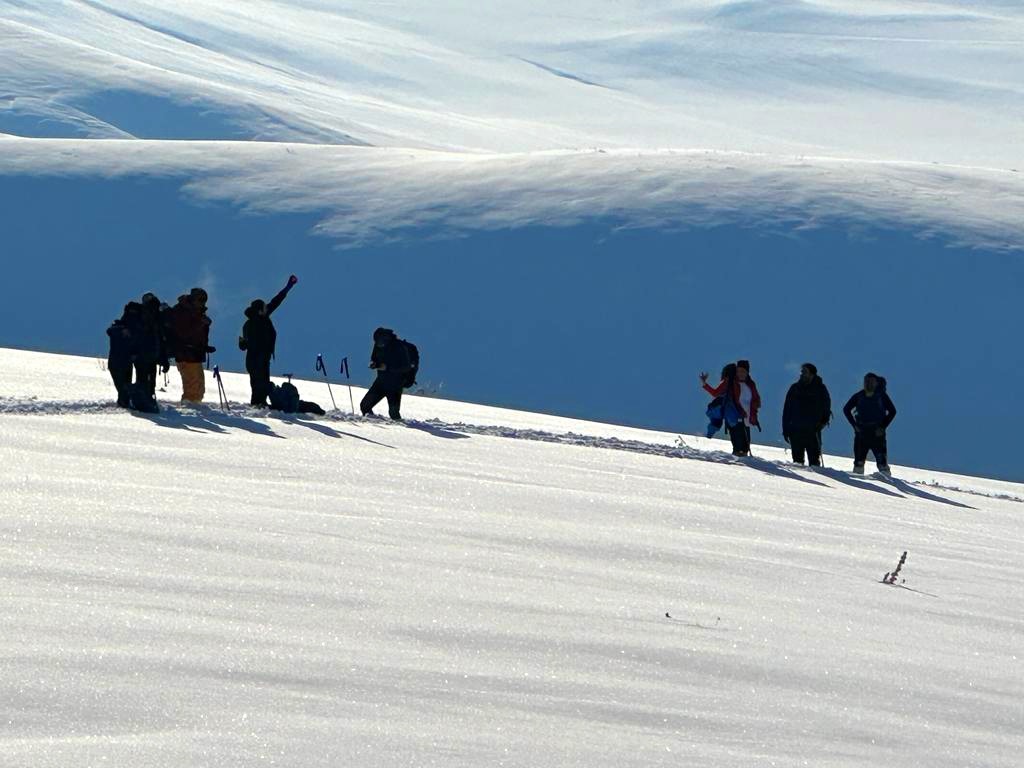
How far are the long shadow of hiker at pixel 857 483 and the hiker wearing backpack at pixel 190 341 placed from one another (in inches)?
183

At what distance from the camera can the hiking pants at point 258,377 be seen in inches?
508

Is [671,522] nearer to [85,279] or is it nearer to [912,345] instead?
[912,345]

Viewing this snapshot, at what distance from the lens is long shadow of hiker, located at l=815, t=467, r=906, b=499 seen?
12.6 m

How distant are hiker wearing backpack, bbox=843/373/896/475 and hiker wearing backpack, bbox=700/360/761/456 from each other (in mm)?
773

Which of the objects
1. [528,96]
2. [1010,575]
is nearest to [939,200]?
[1010,575]

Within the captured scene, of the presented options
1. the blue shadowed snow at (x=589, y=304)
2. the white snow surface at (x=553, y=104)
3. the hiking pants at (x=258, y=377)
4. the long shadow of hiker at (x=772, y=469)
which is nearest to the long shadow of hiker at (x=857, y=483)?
the long shadow of hiker at (x=772, y=469)

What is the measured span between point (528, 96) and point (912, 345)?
7703 centimetres

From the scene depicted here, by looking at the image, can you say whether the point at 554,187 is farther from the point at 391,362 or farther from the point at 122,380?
the point at 122,380

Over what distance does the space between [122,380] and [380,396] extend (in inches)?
116

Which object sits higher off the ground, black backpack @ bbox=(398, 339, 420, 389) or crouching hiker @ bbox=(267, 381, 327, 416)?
black backpack @ bbox=(398, 339, 420, 389)

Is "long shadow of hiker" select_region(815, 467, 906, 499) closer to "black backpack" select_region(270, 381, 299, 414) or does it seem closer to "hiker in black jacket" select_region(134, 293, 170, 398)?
"black backpack" select_region(270, 381, 299, 414)

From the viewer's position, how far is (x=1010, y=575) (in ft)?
26.8

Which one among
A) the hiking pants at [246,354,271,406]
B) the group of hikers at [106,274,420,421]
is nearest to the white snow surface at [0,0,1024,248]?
the group of hikers at [106,274,420,421]

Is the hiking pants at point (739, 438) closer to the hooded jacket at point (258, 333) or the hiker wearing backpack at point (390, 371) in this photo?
the hiker wearing backpack at point (390, 371)
